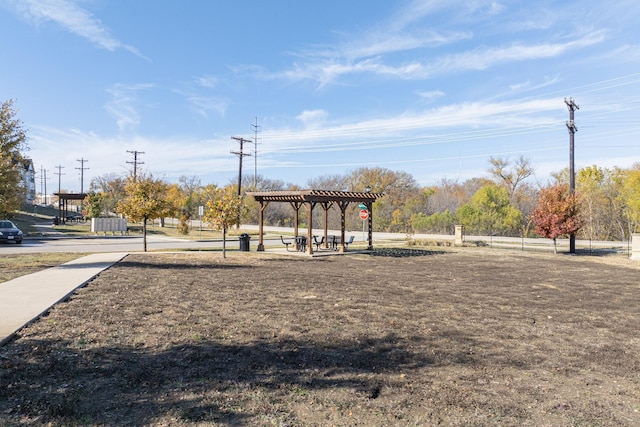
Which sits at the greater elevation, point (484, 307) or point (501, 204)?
point (501, 204)

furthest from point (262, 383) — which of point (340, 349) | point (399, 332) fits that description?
point (399, 332)

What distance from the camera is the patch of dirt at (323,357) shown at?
4.32 metres

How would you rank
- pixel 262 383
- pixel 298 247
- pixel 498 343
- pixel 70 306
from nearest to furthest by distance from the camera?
pixel 262 383, pixel 498 343, pixel 70 306, pixel 298 247

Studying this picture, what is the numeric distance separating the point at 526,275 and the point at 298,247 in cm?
1172

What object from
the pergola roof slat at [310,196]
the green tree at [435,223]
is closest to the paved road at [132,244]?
the pergola roof slat at [310,196]

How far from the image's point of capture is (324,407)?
4.40m

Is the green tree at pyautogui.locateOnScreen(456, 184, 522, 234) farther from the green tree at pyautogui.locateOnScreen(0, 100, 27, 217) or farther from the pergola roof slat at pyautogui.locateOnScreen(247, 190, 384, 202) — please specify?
the green tree at pyautogui.locateOnScreen(0, 100, 27, 217)

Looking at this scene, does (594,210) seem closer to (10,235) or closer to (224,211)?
(224,211)

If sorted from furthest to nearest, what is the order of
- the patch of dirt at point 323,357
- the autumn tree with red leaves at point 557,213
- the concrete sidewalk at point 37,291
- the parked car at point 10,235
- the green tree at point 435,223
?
the green tree at point 435,223
the parked car at point 10,235
the autumn tree with red leaves at point 557,213
the concrete sidewalk at point 37,291
the patch of dirt at point 323,357

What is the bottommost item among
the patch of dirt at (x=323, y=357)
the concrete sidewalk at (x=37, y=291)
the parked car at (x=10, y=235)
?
the patch of dirt at (x=323, y=357)

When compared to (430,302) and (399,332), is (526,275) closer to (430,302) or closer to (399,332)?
(430,302)

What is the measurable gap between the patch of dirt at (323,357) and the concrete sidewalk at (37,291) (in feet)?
1.17

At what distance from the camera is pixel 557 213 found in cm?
2344

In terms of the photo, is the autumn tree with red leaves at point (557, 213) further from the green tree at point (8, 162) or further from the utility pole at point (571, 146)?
the green tree at point (8, 162)
